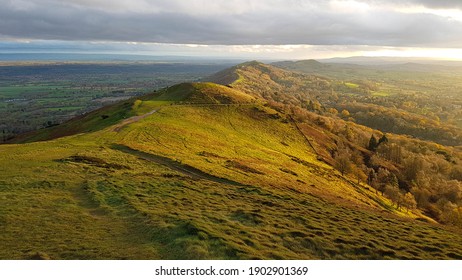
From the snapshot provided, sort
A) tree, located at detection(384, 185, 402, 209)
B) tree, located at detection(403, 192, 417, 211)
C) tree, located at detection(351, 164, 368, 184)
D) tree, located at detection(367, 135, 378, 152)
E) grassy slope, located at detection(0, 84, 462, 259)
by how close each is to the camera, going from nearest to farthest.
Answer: grassy slope, located at detection(0, 84, 462, 259)
tree, located at detection(403, 192, 417, 211)
tree, located at detection(384, 185, 402, 209)
tree, located at detection(351, 164, 368, 184)
tree, located at detection(367, 135, 378, 152)

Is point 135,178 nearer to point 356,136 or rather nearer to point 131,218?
point 131,218

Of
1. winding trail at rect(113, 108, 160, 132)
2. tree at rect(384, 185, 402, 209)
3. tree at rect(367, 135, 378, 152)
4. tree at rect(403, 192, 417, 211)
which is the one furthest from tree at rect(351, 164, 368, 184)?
winding trail at rect(113, 108, 160, 132)

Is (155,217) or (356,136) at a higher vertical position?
(155,217)

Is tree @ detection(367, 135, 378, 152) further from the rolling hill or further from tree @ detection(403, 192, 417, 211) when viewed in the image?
the rolling hill

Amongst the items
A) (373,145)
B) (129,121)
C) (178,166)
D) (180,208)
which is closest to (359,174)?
(373,145)

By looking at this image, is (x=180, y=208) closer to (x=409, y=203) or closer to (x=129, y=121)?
(x=129, y=121)

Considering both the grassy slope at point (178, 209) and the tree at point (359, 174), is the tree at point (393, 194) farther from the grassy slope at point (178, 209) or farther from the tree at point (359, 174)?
the grassy slope at point (178, 209)
